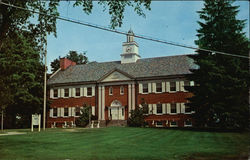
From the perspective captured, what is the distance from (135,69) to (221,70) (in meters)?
18.5

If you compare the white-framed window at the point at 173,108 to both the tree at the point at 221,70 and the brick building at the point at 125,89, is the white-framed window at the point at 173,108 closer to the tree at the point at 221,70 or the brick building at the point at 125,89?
the brick building at the point at 125,89

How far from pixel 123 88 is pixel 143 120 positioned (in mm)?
6247

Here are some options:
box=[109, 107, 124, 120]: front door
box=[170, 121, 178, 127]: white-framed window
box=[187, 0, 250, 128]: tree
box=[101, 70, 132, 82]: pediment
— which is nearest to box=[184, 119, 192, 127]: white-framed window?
box=[170, 121, 178, 127]: white-framed window

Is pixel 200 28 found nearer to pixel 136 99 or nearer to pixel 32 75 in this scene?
pixel 136 99

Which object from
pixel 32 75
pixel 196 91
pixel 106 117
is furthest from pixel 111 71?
pixel 196 91

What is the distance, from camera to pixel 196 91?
27.5 m

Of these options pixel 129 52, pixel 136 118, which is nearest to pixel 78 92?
pixel 129 52

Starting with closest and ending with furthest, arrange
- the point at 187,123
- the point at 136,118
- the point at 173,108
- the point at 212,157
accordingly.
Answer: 1. the point at 212,157
2. the point at 136,118
3. the point at 187,123
4. the point at 173,108

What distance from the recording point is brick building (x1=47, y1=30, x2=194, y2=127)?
38.8 m

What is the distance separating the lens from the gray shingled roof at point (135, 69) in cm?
4009

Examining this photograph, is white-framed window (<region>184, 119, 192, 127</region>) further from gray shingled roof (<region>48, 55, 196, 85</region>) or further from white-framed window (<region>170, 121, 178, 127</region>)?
gray shingled roof (<region>48, 55, 196, 85</region>)

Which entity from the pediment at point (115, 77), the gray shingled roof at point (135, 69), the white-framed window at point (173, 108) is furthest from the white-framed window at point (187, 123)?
the pediment at point (115, 77)

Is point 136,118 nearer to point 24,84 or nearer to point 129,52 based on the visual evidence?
point 129,52

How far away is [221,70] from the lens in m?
25.3
